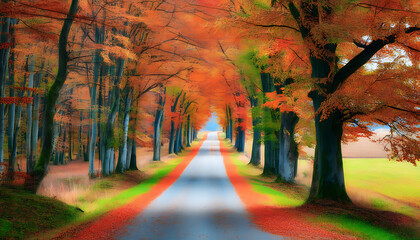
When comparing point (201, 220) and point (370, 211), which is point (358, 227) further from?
point (201, 220)

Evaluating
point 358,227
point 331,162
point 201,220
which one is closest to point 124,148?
point 201,220

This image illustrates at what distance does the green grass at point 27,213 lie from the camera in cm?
685

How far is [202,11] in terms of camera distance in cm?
1552

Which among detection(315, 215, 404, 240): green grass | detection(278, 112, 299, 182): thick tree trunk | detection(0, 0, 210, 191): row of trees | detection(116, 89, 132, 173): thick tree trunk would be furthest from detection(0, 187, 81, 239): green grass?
detection(278, 112, 299, 182): thick tree trunk

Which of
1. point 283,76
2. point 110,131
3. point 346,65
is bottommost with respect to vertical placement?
point 110,131

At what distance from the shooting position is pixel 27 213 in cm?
768

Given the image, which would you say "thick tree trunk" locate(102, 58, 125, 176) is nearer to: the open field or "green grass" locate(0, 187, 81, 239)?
"green grass" locate(0, 187, 81, 239)

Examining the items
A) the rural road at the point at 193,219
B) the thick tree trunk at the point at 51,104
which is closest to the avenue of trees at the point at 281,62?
the thick tree trunk at the point at 51,104

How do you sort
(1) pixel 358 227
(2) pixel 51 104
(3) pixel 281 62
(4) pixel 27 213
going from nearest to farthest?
1. (4) pixel 27 213
2. (1) pixel 358 227
3. (2) pixel 51 104
4. (3) pixel 281 62

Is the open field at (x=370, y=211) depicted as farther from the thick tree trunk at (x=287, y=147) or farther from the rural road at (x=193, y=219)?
the rural road at (x=193, y=219)

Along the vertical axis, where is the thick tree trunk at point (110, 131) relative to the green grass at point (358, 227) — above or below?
above

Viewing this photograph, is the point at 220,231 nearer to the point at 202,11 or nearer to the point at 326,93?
the point at 326,93

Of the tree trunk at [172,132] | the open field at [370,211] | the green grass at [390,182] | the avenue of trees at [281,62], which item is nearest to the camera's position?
the open field at [370,211]

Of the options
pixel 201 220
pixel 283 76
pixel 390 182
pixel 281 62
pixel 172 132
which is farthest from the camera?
pixel 172 132
